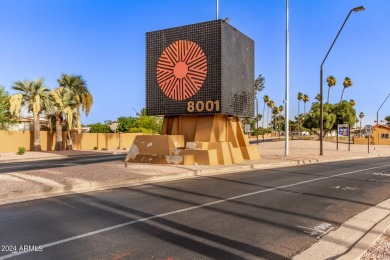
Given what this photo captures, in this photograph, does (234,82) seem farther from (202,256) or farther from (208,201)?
(202,256)

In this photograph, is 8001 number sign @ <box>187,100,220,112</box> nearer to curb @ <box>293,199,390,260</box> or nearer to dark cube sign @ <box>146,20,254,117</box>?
dark cube sign @ <box>146,20,254,117</box>

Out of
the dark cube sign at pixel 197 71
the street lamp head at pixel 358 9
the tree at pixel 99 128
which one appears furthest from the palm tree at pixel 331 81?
the dark cube sign at pixel 197 71

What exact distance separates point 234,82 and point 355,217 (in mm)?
14229

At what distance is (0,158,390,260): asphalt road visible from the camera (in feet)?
16.1

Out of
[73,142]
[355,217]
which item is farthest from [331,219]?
[73,142]

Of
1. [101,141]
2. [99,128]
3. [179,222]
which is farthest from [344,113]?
[179,222]

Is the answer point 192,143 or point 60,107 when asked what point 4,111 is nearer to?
point 60,107

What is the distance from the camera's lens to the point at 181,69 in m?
20.3

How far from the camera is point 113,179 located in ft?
38.9

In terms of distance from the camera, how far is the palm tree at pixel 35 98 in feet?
107

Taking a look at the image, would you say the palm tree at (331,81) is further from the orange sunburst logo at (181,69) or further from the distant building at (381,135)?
the orange sunburst logo at (181,69)

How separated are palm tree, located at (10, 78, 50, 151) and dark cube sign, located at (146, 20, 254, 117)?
1707 centimetres

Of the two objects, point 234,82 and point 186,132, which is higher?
point 234,82

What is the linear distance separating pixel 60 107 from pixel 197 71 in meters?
20.5
